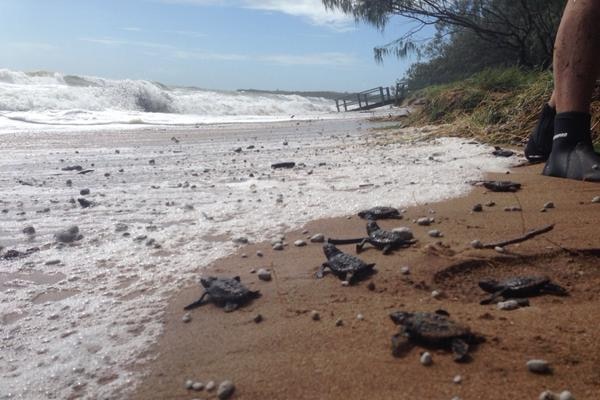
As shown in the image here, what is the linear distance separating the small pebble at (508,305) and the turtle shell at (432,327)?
16 centimetres

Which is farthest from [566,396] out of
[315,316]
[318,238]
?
[318,238]

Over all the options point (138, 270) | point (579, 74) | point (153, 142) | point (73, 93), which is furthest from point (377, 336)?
point (73, 93)

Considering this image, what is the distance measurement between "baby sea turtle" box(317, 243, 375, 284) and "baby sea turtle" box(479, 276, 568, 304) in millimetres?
327

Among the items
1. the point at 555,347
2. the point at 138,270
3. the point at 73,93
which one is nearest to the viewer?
the point at 555,347

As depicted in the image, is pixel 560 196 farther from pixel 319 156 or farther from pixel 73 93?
pixel 73 93

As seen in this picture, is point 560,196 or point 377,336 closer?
point 377,336

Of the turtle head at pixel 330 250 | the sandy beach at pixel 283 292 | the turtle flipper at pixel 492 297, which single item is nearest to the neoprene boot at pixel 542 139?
the sandy beach at pixel 283 292

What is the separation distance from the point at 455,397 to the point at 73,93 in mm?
16633

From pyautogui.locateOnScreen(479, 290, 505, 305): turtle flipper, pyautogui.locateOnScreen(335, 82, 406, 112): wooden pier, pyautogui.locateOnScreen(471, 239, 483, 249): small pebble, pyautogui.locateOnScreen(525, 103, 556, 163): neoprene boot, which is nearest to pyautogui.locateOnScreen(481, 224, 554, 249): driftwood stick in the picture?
pyautogui.locateOnScreen(471, 239, 483, 249): small pebble

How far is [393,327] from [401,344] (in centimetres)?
9

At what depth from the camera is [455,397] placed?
958 mm

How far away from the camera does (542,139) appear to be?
3049mm

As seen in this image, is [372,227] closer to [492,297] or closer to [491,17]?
[492,297]

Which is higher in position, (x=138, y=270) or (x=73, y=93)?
(x=73, y=93)
